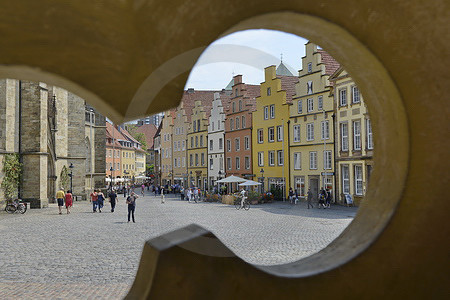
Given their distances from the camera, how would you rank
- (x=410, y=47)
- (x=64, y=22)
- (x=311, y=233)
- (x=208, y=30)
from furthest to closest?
(x=311, y=233), (x=410, y=47), (x=208, y=30), (x=64, y=22)

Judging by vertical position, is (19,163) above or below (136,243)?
above

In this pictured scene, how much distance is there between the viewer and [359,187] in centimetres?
2728

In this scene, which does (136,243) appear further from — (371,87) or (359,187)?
(359,187)

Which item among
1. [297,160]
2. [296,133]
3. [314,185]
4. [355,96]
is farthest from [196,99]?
[355,96]

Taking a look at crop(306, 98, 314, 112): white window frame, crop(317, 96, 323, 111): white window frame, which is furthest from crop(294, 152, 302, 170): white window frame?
crop(317, 96, 323, 111): white window frame

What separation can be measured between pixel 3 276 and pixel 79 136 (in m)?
28.4

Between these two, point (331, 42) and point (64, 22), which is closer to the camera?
point (64, 22)

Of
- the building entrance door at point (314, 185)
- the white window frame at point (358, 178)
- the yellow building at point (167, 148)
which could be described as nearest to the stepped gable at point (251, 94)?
the building entrance door at point (314, 185)

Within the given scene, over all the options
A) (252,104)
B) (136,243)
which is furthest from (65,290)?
(252,104)

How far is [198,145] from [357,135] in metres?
28.0

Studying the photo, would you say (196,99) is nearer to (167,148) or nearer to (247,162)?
(167,148)

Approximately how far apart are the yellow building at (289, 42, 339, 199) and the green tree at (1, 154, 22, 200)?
1988 cm

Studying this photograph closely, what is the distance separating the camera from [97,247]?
11.2 metres

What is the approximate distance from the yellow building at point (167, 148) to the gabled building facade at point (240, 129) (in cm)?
1809
